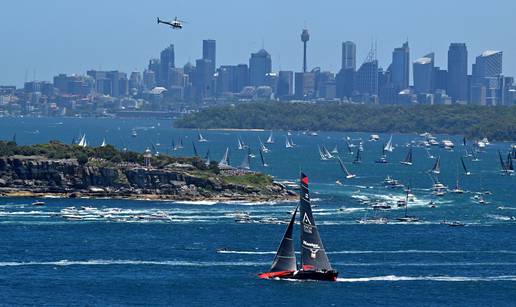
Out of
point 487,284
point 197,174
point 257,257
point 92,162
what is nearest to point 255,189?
point 197,174

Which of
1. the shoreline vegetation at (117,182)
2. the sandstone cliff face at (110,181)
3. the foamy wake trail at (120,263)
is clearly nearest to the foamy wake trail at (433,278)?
the foamy wake trail at (120,263)

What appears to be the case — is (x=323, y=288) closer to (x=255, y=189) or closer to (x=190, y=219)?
(x=190, y=219)

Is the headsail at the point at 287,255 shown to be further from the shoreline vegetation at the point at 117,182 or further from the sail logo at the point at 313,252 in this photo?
the shoreline vegetation at the point at 117,182

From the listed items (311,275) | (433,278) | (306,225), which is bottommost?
(433,278)

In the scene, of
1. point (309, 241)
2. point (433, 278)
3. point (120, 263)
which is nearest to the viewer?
point (309, 241)

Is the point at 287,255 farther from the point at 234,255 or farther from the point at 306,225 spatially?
the point at 234,255

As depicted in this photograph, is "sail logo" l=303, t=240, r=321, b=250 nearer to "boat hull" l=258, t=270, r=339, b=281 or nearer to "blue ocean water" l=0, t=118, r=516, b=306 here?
"boat hull" l=258, t=270, r=339, b=281

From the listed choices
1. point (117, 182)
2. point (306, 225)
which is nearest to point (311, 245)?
point (306, 225)

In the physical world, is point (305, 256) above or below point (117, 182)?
below
